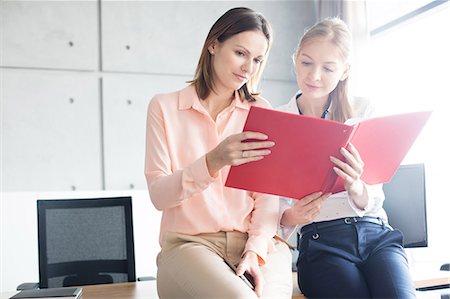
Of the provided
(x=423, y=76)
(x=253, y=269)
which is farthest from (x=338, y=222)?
(x=423, y=76)

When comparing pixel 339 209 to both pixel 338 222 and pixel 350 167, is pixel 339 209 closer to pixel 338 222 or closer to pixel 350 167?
pixel 338 222

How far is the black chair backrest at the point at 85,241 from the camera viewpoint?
97.9 inches

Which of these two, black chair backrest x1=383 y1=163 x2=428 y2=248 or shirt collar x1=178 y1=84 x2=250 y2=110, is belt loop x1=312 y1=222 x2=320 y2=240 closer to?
shirt collar x1=178 y1=84 x2=250 y2=110

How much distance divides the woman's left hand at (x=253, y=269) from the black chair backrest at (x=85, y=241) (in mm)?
1225

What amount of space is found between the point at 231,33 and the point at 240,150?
42 cm

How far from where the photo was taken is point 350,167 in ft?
4.86

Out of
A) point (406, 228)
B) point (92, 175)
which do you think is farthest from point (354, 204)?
point (92, 175)

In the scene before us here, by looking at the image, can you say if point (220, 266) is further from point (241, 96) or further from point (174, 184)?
point (241, 96)

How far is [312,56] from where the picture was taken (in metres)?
1.83

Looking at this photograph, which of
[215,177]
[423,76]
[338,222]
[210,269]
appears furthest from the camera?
[423,76]

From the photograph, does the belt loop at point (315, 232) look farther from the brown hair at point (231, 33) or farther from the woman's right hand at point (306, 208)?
the brown hair at point (231, 33)

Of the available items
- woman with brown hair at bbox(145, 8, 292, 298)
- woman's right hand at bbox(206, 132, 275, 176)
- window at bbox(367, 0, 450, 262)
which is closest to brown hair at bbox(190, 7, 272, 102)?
woman with brown hair at bbox(145, 8, 292, 298)

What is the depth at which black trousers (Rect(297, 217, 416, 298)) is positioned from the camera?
1.55 m

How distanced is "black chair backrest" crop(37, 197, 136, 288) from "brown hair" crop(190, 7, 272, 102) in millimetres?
1087
